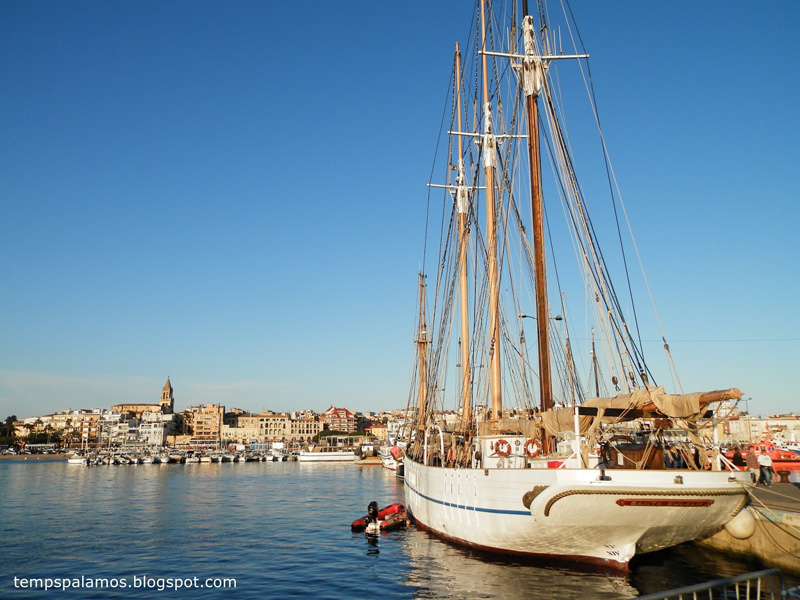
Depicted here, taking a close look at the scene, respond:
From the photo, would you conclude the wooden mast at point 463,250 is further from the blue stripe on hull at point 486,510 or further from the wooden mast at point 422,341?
the wooden mast at point 422,341

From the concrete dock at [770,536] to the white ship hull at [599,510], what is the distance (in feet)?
4.23

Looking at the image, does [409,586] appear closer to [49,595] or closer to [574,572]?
[574,572]

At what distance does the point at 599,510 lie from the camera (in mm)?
15438

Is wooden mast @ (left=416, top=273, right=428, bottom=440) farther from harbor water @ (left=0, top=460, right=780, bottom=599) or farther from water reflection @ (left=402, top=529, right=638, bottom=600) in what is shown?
water reflection @ (left=402, top=529, right=638, bottom=600)

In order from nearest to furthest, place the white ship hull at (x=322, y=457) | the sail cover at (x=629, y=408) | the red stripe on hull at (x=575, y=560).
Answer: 1. the sail cover at (x=629, y=408)
2. the red stripe on hull at (x=575, y=560)
3. the white ship hull at (x=322, y=457)

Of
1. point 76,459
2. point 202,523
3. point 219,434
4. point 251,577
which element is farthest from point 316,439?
point 251,577

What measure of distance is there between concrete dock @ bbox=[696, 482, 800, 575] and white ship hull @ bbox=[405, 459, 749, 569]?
1.29 metres

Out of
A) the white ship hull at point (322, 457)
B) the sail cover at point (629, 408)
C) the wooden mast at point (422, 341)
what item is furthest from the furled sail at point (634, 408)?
the white ship hull at point (322, 457)

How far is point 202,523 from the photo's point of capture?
114 feet

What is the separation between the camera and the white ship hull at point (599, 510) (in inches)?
599

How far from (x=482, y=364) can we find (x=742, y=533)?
15.6 metres

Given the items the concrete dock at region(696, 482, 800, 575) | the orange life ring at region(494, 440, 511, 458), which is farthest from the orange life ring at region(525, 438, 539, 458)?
the concrete dock at region(696, 482, 800, 575)

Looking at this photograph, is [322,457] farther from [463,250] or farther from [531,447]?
[531,447]

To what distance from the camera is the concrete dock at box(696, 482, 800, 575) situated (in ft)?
51.7
